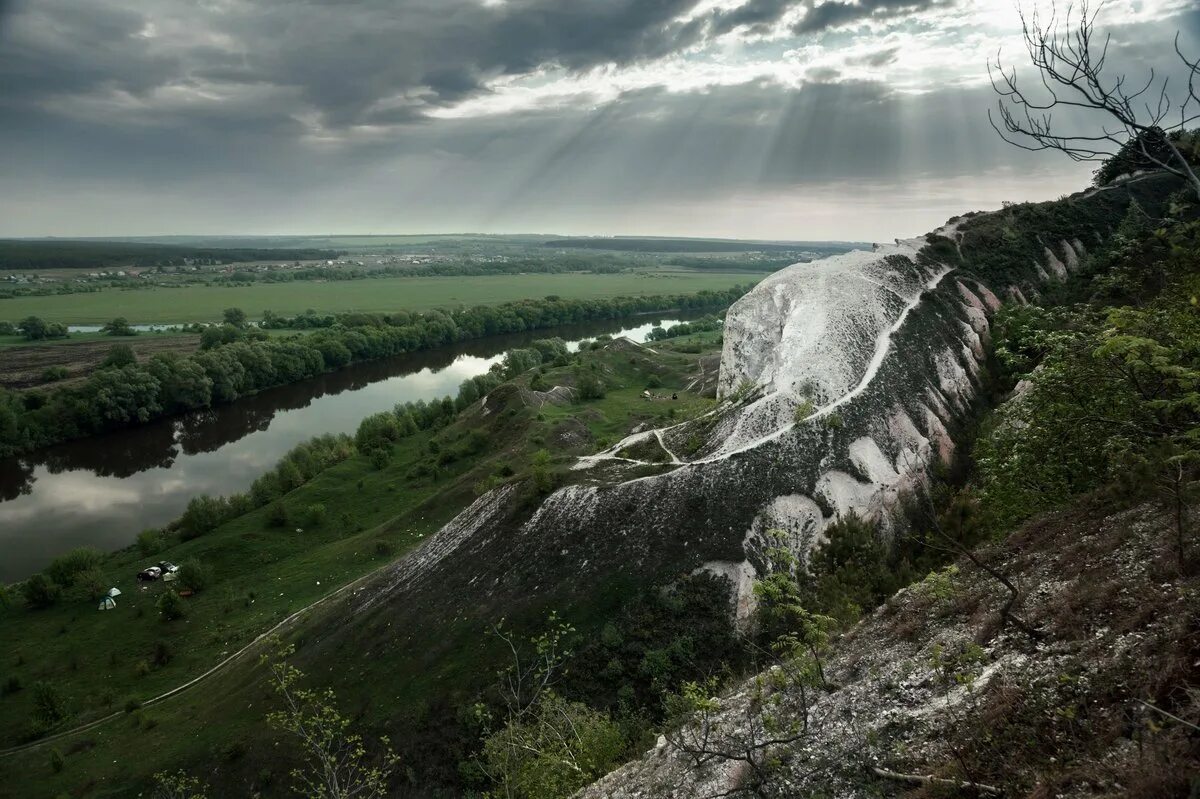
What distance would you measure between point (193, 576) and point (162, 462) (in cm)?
3852

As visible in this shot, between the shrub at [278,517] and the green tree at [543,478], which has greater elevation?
the green tree at [543,478]

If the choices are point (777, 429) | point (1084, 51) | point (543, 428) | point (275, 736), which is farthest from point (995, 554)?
point (543, 428)

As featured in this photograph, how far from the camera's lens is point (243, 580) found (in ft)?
162

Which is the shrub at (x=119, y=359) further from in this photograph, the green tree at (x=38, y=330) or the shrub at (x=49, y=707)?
the shrub at (x=49, y=707)

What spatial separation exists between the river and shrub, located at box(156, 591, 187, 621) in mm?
17711

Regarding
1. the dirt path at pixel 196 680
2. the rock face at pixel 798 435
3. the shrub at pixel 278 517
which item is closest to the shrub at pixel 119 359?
the shrub at pixel 278 517

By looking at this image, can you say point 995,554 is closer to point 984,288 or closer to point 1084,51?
point 1084,51

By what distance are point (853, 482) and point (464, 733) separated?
21.1 metres

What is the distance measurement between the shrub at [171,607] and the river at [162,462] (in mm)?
17711

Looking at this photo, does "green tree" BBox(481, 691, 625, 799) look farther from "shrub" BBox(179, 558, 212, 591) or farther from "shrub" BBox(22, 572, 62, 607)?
"shrub" BBox(22, 572, 62, 607)

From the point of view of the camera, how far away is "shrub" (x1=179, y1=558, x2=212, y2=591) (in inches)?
1864

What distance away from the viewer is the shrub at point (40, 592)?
1793 inches

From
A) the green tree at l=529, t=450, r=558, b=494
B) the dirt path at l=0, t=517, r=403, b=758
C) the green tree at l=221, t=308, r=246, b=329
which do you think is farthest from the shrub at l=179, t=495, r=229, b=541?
the green tree at l=221, t=308, r=246, b=329

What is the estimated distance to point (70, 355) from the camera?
11569 centimetres
